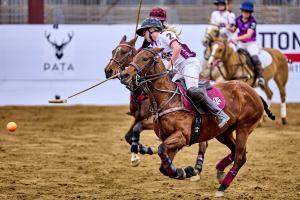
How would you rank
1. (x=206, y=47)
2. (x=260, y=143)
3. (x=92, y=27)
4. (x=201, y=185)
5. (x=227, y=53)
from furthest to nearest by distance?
1. (x=92, y=27)
2. (x=206, y=47)
3. (x=227, y=53)
4. (x=260, y=143)
5. (x=201, y=185)

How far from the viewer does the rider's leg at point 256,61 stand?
19.3m

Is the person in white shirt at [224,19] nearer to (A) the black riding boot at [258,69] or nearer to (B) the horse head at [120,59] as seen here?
(A) the black riding boot at [258,69]

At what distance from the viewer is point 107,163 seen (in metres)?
14.0

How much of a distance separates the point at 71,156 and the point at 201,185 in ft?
11.8

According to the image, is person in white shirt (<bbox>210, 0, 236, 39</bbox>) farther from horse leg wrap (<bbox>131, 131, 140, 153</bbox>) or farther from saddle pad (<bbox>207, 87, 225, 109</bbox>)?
saddle pad (<bbox>207, 87, 225, 109</bbox>)

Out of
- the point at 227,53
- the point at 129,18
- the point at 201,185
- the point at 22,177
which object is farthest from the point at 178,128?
the point at 129,18

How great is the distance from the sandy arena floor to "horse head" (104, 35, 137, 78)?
1642 mm

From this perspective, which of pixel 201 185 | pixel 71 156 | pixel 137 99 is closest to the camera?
pixel 201 185

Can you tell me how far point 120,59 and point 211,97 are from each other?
2193mm

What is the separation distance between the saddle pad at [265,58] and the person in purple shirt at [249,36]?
32 centimetres

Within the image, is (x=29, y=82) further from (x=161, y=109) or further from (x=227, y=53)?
(x=161, y=109)

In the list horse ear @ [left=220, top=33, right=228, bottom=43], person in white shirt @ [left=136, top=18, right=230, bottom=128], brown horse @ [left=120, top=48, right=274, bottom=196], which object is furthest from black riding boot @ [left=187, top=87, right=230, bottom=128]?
horse ear @ [left=220, top=33, right=228, bottom=43]

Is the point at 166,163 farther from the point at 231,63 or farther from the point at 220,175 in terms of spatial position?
the point at 231,63

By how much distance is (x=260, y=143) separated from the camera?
16.7m
